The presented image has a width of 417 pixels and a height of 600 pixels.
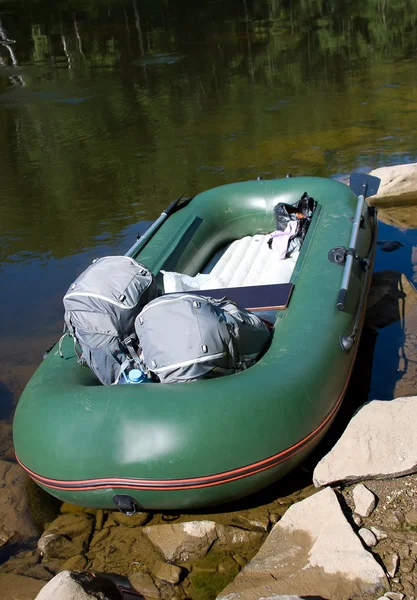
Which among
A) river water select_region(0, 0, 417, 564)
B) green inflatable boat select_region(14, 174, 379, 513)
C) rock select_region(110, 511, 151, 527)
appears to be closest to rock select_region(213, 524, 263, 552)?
green inflatable boat select_region(14, 174, 379, 513)

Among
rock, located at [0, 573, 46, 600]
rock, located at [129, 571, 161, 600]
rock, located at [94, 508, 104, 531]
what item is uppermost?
rock, located at [0, 573, 46, 600]

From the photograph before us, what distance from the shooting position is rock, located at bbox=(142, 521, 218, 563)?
122 inches

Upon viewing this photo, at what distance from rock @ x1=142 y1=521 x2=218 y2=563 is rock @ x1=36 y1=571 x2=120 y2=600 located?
1.14 ft

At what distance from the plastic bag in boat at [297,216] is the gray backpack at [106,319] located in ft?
5.74

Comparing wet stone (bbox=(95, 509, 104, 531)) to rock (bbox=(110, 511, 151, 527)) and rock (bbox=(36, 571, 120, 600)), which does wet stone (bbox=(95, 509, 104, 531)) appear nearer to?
rock (bbox=(110, 511, 151, 527))

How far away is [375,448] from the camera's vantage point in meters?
3.22

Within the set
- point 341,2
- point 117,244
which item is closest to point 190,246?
point 117,244

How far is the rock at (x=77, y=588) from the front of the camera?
103 inches

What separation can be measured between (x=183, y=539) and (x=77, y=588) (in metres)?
0.65

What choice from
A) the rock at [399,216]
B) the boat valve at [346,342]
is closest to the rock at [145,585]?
the boat valve at [346,342]

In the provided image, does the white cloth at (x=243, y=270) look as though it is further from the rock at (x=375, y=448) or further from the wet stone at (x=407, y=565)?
the wet stone at (x=407, y=565)

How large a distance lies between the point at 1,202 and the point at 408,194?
175 inches

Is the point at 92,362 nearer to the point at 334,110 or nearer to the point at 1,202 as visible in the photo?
the point at 1,202

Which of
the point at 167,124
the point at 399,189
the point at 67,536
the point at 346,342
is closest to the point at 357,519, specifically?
the point at 346,342
